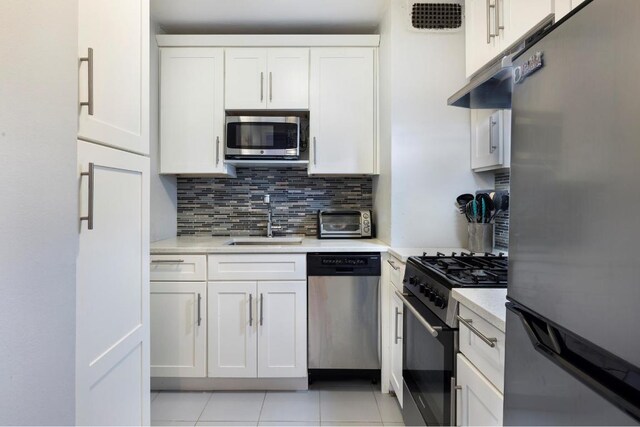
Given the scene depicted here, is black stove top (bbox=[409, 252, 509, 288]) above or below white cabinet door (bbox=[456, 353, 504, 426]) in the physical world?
above

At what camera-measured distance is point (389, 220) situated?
2.12 m

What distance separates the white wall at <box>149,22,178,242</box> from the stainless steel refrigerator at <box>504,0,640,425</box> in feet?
7.33

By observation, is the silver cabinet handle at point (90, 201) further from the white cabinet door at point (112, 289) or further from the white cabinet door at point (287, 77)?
the white cabinet door at point (287, 77)

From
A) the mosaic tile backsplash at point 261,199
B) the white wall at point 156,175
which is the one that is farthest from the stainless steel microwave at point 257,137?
the white wall at point 156,175

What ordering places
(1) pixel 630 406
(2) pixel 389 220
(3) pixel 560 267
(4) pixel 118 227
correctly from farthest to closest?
1. (2) pixel 389 220
2. (4) pixel 118 227
3. (3) pixel 560 267
4. (1) pixel 630 406

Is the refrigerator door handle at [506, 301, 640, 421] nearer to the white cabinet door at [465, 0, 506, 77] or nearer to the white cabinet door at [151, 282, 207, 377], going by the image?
the white cabinet door at [465, 0, 506, 77]

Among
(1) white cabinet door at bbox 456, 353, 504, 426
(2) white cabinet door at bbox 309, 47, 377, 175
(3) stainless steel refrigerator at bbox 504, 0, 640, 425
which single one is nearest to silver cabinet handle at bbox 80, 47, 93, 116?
(3) stainless steel refrigerator at bbox 504, 0, 640, 425

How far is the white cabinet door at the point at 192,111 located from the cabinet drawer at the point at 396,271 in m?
1.34

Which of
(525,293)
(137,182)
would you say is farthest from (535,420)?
(137,182)

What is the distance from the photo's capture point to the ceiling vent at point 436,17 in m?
2.05

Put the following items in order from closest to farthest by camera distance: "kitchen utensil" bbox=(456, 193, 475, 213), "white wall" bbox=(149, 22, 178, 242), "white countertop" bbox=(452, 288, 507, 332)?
1. "white countertop" bbox=(452, 288, 507, 332)
2. "kitchen utensil" bbox=(456, 193, 475, 213)
3. "white wall" bbox=(149, 22, 178, 242)

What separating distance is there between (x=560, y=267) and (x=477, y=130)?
1.56 metres

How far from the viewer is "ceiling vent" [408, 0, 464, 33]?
205cm

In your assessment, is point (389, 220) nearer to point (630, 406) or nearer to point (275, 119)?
point (275, 119)
